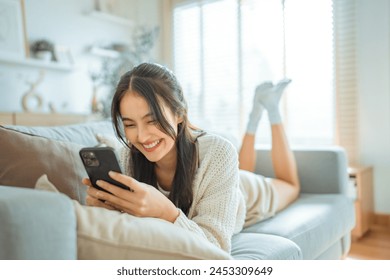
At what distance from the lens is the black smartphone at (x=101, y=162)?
607mm

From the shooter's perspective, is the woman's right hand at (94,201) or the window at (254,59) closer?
the woman's right hand at (94,201)

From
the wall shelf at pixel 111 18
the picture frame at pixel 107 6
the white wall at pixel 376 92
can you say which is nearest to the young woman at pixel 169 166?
the white wall at pixel 376 92

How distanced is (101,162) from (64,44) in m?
2.22

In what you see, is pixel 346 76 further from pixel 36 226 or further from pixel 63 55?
pixel 36 226

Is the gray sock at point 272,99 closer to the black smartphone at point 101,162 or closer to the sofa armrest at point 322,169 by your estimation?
the sofa armrest at point 322,169

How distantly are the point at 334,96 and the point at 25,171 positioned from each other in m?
2.10

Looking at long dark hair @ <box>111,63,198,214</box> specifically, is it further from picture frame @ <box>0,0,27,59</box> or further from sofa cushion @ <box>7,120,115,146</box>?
picture frame @ <box>0,0,27,59</box>

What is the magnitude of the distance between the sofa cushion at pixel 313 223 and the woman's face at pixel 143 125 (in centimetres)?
47

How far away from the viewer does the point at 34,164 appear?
831 millimetres

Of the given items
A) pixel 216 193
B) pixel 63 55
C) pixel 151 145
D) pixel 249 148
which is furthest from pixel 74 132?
pixel 63 55

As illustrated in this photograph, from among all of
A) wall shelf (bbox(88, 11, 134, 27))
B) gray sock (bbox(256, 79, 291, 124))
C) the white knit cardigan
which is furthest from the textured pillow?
wall shelf (bbox(88, 11, 134, 27))

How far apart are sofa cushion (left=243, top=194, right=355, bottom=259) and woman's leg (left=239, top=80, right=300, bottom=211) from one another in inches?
2.4

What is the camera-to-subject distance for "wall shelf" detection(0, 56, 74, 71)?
219 centimetres

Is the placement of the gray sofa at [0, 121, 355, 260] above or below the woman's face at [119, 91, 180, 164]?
below
